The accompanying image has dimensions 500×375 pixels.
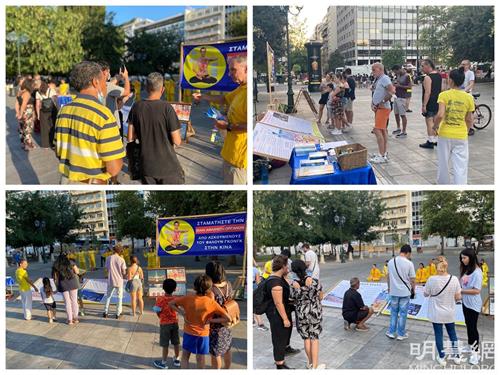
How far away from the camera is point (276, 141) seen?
4855 millimetres

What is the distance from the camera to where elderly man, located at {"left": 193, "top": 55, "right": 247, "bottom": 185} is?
3.42 metres

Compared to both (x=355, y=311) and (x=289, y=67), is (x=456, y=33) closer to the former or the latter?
(x=289, y=67)

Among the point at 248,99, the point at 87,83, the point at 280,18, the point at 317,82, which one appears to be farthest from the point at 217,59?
the point at 87,83

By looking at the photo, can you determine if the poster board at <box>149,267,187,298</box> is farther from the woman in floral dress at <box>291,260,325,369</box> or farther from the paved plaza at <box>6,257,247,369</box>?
the woman in floral dress at <box>291,260,325,369</box>

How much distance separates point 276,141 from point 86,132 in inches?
98.1

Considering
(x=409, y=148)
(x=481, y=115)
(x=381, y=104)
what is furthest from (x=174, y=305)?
(x=481, y=115)

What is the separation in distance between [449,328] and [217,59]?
459 cm

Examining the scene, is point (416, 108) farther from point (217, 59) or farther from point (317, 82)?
point (217, 59)

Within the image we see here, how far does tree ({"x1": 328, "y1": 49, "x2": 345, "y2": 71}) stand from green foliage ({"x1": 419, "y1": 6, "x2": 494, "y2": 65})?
1135 mm

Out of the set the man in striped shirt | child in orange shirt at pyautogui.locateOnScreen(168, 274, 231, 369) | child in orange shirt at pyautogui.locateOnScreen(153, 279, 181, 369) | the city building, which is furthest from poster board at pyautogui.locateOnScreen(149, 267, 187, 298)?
the city building

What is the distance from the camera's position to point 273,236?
4.46 meters

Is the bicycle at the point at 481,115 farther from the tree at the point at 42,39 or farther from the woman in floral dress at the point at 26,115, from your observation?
the tree at the point at 42,39

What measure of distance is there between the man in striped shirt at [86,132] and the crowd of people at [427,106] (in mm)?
3082

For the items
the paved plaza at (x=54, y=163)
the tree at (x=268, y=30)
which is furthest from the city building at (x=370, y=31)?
the paved plaza at (x=54, y=163)
